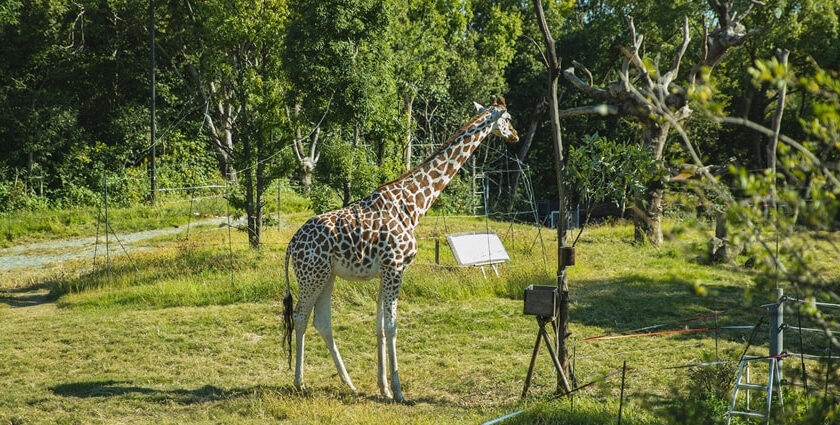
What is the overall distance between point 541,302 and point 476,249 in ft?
22.7

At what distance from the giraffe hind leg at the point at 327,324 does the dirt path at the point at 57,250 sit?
34.5ft

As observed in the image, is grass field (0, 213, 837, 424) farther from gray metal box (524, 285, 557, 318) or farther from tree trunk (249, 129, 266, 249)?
gray metal box (524, 285, 557, 318)

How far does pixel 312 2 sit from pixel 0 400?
9066mm

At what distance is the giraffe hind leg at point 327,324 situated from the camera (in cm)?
827

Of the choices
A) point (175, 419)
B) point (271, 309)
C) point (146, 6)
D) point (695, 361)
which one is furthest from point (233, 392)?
point (146, 6)

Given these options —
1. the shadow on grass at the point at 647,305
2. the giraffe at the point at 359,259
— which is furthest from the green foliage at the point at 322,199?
the giraffe at the point at 359,259

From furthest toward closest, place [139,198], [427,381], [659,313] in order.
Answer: [139,198] < [659,313] < [427,381]

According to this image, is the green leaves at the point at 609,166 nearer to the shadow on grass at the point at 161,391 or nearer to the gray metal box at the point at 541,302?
the gray metal box at the point at 541,302

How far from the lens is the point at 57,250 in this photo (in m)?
19.0

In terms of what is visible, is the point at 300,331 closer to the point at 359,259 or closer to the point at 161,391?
the point at 359,259

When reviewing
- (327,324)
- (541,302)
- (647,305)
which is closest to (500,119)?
(541,302)

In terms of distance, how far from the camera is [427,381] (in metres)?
8.61

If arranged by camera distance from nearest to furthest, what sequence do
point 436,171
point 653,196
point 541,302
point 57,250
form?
point 541,302, point 436,171, point 57,250, point 653,196

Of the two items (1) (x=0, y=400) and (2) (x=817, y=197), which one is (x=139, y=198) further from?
(2) (x=817, y=197)
